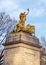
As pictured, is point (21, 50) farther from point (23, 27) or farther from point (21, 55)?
point (23, 27)

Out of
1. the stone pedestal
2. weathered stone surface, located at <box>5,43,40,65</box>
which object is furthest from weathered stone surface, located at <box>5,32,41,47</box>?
weathered stone surface, located at <box>5,43,40,65</box>

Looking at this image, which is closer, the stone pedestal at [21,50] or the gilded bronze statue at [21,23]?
the stone pedestal at [21,50]

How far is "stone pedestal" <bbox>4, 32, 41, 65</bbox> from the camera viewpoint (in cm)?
1078

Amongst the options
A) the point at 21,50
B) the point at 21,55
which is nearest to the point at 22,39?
the point at 21,50

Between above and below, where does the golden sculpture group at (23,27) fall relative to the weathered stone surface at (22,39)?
above

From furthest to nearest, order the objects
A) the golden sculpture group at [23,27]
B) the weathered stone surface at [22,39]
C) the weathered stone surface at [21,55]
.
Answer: the golden sculpture group at [23,27] < the weathered stone surface at [22,39] < the weathered stone surface at [21,55]

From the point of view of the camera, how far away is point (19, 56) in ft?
35.3

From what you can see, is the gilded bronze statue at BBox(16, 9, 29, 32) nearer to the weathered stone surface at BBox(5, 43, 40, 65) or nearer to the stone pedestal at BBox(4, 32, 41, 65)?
the stone pedestal at BBox(4, 32, 41, 65)

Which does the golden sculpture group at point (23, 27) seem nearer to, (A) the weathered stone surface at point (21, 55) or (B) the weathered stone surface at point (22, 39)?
(B) the weathered stone surface at point (22, 39)

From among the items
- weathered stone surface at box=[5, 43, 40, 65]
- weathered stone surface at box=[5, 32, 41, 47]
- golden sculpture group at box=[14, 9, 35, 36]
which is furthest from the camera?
golden sculpture group at box=[14, 9, 35, 36]

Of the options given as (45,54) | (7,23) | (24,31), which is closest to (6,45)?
(24,31)

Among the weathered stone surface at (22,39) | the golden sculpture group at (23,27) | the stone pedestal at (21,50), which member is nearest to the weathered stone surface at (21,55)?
the stone pedestal at (21,50)

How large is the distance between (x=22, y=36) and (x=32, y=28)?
792 millimetres

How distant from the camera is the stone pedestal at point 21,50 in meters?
10.8
